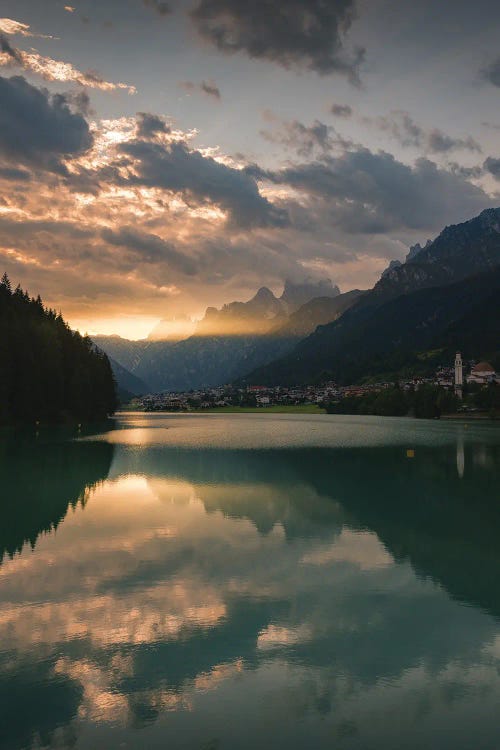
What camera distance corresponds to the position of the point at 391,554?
3017 cm

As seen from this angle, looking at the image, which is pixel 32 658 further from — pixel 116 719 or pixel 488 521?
pixel 488 521

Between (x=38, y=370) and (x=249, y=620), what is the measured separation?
122 m

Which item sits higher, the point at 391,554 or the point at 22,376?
the point at 22,376

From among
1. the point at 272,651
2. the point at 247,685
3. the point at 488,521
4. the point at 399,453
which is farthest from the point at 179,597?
the point at 399,453

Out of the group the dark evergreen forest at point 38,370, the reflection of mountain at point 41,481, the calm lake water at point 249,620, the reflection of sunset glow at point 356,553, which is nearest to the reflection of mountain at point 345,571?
the calm lake water at point 249,620

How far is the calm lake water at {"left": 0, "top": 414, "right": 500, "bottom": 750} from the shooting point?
13695 mm

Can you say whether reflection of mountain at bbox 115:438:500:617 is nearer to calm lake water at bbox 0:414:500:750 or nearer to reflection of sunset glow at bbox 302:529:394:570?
calm lake water at bbox 0:414:500:750

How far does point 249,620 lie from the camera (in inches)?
803

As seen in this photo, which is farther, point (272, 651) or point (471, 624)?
point (471, 624)

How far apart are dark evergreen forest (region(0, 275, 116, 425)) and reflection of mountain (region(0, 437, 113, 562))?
38.2m

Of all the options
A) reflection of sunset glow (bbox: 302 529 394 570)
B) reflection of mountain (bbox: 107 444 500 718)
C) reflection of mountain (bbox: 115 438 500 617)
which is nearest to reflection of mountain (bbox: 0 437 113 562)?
reflection of mountain (bbox: 107 444 500 718)

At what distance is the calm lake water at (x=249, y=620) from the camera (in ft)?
44.9

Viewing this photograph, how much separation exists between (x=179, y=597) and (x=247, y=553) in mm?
7664

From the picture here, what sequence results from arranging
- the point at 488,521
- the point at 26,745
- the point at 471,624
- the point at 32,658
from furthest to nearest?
the point at 488,521 < the point at 471,624 < the point at 32,658 < the point at 26,745
